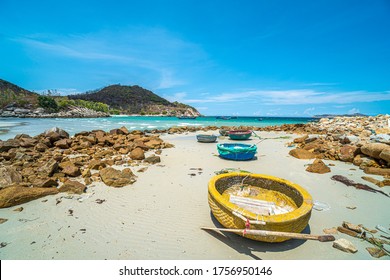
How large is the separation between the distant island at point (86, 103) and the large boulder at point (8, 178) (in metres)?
80.7

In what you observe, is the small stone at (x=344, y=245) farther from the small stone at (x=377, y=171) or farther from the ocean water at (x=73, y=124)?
the ocean water at (x=73, y=124)

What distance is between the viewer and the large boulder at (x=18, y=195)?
13.6 ft

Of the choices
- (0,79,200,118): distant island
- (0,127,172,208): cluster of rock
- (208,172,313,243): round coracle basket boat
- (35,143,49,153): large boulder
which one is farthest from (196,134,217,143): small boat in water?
(0,79,200,118): distant island

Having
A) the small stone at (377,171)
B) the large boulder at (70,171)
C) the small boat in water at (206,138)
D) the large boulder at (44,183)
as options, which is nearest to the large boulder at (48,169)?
the large boulder at (70,171)

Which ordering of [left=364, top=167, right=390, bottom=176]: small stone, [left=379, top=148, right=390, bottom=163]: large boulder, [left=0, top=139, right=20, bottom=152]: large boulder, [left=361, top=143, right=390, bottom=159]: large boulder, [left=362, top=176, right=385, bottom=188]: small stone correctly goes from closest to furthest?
[left=362, top=176, right=385, bottom=188]: small stone
[left=364, top=167, right=390, bottom=176]: small stone
[left=379, top=148, right=390, bottom=163]: large boulder
[left=361, top=143, right=390, bottom=159]: large boulder
[left=0, top=139, right=20, bottom=152]: large boulder

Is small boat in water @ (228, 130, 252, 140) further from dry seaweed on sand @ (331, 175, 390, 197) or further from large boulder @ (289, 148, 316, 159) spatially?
dry seaweed on sand @ (331, 175, 390, 197)

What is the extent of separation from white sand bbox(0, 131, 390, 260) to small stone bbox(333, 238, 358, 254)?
7 centimetres

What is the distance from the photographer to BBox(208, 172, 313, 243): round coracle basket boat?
8.81 ft

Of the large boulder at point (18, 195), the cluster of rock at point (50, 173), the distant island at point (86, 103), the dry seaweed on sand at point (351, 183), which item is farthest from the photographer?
the distant island at point (86, 103)

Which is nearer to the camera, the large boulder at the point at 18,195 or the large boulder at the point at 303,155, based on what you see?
the large boulder at the point at 18,195

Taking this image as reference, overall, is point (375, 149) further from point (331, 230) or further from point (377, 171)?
point (331, 230)

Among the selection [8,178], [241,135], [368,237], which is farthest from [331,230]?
[241,135]
